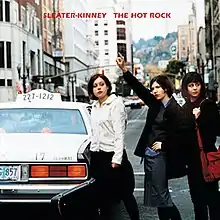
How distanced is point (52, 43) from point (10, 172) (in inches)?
3028

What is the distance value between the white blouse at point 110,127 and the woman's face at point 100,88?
8 cm

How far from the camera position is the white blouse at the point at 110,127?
21.7 ft

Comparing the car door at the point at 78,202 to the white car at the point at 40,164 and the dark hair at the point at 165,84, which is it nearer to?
the white car at the point at 40,164

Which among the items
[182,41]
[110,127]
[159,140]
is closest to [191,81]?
[159,140]

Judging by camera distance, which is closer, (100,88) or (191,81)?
(191,81)

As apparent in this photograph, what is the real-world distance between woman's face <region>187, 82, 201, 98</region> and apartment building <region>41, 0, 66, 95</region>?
67.3m

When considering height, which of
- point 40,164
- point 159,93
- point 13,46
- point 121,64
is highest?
point 13,46

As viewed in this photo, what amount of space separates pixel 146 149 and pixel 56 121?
2.19 m

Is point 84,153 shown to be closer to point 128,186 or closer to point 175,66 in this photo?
Result: point 128,186

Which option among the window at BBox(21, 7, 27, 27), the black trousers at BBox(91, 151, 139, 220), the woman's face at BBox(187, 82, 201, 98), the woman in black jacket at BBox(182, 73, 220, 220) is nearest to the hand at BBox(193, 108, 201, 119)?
the woman in black jacket at BBox(182, 73, 220, 220)

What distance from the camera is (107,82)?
6.85m

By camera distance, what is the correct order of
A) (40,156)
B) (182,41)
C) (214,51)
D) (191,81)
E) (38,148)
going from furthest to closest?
(182,41)
(214,51)
(38,148)
(40,156)
(191,81)

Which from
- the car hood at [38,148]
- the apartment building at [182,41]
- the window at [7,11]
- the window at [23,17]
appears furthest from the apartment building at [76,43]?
the car hood at [38,148]

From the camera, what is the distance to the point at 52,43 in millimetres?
83062
